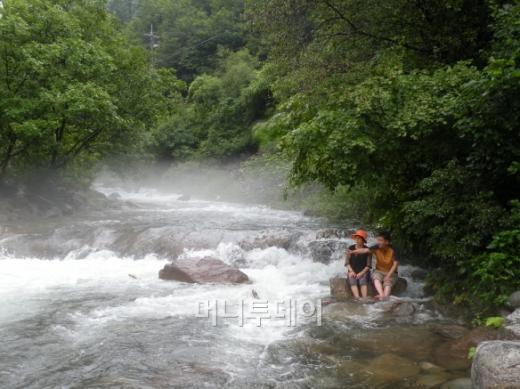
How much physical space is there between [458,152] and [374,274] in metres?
2.57

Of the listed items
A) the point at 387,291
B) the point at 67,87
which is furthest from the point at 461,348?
the point at 67,87

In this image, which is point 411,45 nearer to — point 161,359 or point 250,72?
point 161,359

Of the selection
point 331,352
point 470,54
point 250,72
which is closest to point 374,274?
point 331,352

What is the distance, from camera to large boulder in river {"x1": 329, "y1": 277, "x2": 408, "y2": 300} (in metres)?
8.92

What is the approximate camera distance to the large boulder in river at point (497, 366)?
4379mm

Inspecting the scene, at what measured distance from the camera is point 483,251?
24.4 ft

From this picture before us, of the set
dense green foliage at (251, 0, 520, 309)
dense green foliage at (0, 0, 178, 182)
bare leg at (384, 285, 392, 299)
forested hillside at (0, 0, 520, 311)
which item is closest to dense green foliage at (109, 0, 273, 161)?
dense green foliage at (0, 0, 178, 182)

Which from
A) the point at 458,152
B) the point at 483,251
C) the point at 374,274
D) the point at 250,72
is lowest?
the point at 374,274

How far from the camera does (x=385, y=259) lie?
29.3ft

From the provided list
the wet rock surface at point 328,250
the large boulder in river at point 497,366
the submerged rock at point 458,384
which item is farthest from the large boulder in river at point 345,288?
the large boulder in river at point 497,366

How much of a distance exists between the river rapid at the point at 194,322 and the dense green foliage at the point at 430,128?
131 cm

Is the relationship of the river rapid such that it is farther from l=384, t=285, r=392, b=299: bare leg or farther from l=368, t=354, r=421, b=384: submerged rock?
l=384, t=285, r=392, b=299: bare leg

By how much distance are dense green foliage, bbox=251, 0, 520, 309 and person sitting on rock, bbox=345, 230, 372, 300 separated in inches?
30.5

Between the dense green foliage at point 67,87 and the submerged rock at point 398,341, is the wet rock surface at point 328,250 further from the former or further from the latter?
the dense green foliage at point 67,87
